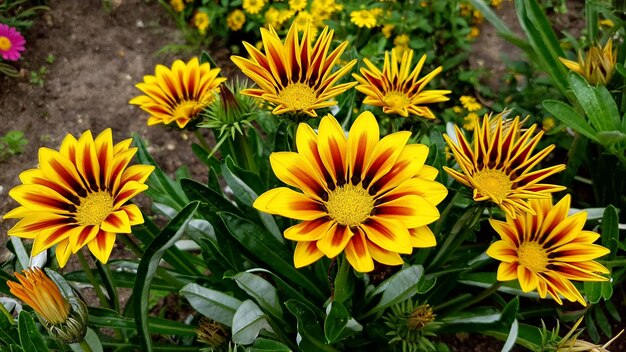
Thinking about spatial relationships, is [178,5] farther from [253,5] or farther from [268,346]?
[268,346]

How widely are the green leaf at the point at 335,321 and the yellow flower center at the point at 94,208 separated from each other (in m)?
0.49

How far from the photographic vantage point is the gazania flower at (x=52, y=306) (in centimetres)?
108

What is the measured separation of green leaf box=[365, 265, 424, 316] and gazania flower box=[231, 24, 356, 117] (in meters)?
0.41

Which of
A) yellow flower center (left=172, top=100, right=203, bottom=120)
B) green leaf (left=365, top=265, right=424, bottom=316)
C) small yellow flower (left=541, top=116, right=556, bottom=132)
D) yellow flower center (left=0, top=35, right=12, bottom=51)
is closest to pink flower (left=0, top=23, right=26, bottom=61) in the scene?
yellow flower center (left=0, top=35, right=12, bottom=51)

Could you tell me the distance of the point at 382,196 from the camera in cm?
106

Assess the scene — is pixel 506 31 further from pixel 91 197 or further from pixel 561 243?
pixel 91 197

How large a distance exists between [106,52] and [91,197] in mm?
1722

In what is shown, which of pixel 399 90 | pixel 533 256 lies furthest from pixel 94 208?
pixel 533 256

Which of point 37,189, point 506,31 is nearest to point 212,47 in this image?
point 506,31

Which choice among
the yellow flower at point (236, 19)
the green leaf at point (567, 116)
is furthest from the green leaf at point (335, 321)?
the yellow flower at point (236, 19)

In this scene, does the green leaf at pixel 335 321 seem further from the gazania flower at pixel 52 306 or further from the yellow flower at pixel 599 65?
the yellow flower at pixel 599 65

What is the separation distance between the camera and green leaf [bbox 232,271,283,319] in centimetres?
123

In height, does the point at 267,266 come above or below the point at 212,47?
below

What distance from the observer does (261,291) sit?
129cm
